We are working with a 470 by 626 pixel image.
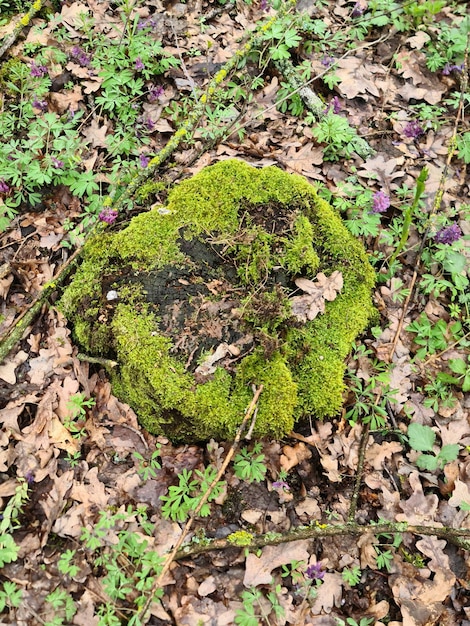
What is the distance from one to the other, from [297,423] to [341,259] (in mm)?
1392

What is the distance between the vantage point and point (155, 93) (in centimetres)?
488

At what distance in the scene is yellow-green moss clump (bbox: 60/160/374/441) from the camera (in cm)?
325

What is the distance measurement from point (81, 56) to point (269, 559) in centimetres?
515

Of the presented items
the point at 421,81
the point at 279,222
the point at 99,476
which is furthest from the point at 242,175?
the point at 421,81

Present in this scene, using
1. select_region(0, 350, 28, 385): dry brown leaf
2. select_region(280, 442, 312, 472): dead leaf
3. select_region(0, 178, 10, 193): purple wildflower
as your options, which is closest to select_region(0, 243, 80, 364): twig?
select_region(0, 350, 28, 385): dry brown leaf

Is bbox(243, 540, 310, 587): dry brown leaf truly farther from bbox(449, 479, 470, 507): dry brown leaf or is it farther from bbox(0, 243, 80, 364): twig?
bbox(0, 243, 80, 364): twig

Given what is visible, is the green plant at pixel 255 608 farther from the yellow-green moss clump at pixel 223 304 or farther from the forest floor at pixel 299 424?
the yellow-green moss clump at pixel 223 304

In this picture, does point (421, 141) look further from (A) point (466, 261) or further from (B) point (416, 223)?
(A) point (466, 261)

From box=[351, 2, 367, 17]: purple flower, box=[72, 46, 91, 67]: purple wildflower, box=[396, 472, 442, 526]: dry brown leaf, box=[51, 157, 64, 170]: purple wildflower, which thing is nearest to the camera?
box=[396, 472, 442, 526]: dry brown leaf

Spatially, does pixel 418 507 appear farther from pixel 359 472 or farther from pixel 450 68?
pixel 450 68

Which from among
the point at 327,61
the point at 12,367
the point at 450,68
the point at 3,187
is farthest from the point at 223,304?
the point at 450,68

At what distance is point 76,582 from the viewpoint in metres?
2.88

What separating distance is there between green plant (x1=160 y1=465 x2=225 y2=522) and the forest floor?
0.14 ft

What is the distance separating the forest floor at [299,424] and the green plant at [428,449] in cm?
3
